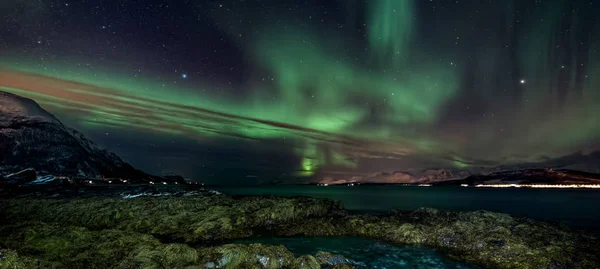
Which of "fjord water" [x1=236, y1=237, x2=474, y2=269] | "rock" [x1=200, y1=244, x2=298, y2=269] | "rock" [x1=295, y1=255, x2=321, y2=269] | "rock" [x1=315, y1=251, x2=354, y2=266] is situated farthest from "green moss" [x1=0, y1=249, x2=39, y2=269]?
"fjord water" [x1=236, y1=237, x2=474, y2=269]

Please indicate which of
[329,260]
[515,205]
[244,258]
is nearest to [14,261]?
[244,258]

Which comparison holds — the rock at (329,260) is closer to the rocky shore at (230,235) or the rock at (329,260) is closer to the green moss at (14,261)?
the rocky shore at (230,235)

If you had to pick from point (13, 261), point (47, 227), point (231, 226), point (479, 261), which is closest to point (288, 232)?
Answer: point (231, 226)

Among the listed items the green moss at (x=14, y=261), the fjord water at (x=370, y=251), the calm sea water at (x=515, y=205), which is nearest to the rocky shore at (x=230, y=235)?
the green moss at (x=14, y=261)

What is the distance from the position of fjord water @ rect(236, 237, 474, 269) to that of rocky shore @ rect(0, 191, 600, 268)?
128cm

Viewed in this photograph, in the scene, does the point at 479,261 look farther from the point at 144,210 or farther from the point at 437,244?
the point at 144,210

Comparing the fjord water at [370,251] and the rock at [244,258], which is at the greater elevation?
the rock at [244,258]

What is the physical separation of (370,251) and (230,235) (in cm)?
1092

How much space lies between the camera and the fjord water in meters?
16.7

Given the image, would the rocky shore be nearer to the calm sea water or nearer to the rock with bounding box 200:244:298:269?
the rock with bounding box 200:244:298:269

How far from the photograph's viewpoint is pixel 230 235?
23281 mm

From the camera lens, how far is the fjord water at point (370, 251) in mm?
16734

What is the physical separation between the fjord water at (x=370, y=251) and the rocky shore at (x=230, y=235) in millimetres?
1279

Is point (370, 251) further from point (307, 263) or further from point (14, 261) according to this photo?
point (14, 261)
